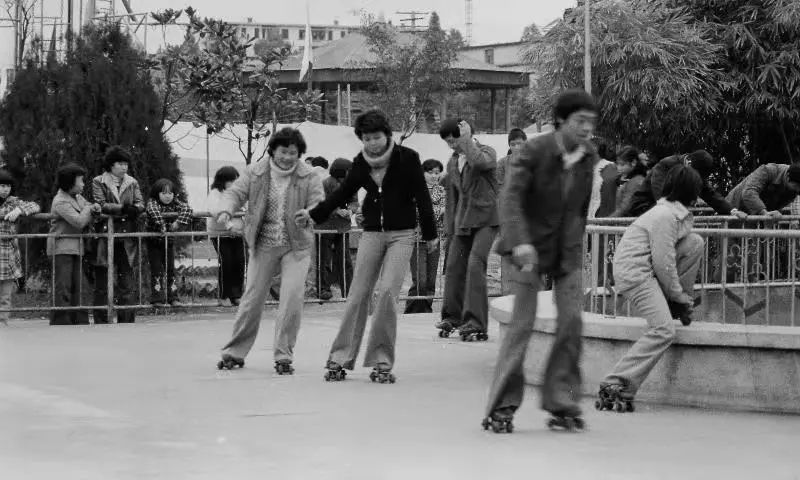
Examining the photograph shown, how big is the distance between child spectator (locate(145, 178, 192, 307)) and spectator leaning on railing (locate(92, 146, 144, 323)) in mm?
280

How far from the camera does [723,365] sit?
8758mm

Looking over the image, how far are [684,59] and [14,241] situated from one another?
56.5 feet

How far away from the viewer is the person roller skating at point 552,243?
7.69 metres

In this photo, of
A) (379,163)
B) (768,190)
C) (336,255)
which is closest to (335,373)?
(379,163)

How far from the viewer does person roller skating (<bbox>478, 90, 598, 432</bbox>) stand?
769 cm

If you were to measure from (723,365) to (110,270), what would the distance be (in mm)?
7338

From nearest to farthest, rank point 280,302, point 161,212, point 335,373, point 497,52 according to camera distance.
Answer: point 335,373, point 280,302, point 161,212, point 497,52

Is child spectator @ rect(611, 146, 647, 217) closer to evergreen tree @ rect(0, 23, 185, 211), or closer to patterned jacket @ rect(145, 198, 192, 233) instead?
patterned jacket @ rect(145, 198, 192, 233)

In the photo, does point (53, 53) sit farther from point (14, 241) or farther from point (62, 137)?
point (14, 241)

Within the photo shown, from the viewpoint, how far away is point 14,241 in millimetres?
13961

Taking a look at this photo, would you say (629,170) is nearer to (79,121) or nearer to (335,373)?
(335,373)

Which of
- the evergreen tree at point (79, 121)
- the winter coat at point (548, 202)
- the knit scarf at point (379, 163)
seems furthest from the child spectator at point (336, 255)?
the winter coat at point (548, 202)

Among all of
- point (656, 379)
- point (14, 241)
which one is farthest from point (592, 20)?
point (656, 379)

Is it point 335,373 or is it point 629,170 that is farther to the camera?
point 629,170
